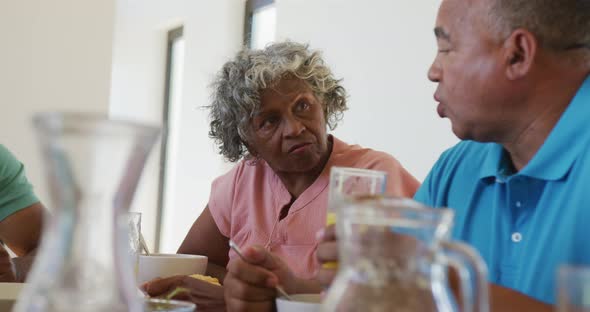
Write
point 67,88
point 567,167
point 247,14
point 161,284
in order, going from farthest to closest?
point 247,14, point 67,88, point 161,284, point 567,167

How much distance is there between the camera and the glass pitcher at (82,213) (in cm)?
51

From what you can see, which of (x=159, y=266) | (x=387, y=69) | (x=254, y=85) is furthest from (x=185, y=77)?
(x=159, y=266)

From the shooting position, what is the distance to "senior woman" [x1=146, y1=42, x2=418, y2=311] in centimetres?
186

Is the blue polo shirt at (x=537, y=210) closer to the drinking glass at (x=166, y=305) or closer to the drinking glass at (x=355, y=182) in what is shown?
the drinking glass at (x=355, y=182)

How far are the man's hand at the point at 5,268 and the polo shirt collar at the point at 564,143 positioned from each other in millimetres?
983

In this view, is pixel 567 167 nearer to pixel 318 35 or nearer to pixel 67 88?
pixel 67 88

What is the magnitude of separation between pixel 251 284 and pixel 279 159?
0.74 metres

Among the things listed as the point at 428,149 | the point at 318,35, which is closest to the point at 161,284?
the point at 428,149

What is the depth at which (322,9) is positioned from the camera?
4137 millimetres

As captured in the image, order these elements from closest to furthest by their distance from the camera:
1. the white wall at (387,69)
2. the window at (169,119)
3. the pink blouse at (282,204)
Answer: the pink blouse at (282,204)
the white wall at (387,69)
the window at (169,119)

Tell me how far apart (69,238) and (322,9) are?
3748mm

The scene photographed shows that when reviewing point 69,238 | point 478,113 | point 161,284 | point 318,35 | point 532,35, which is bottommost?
point 161,284

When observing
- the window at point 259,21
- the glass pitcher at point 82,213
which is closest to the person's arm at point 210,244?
the glass pitcher at point 82,213

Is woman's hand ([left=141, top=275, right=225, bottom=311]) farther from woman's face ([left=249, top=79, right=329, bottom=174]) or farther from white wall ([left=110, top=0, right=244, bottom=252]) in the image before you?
white wall ([left=110, top=0, right=244, bottom=252])
